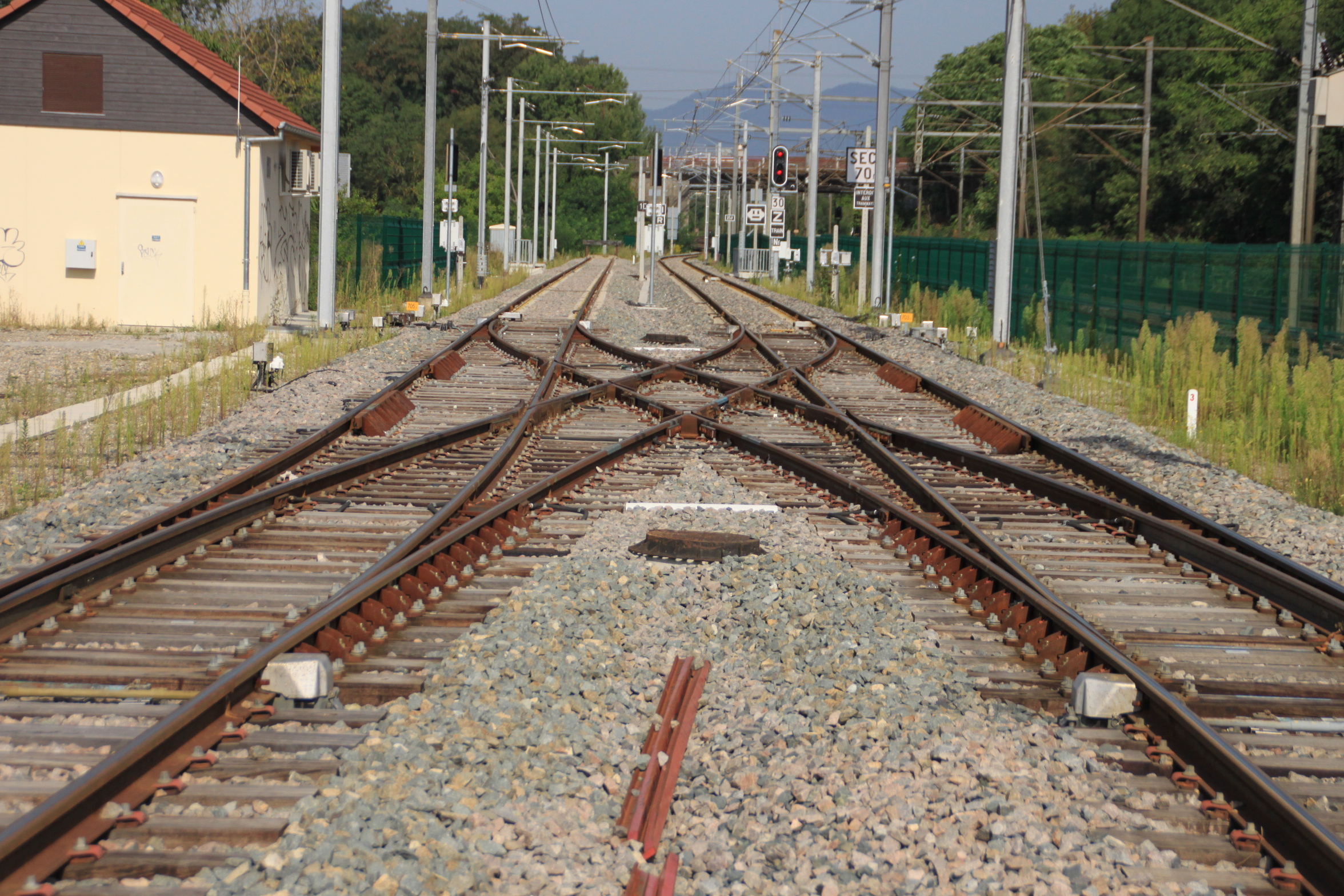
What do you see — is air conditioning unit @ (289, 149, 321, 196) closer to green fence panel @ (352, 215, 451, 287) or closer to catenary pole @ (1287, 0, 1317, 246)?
green fence panel @ (352, 215, 451, 287)

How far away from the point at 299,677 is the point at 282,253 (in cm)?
2435

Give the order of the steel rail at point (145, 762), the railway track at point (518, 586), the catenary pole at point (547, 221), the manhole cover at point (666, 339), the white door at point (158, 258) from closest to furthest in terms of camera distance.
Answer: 1. the steel rail at point (145, 762)
2. the railway track at point (518, 586)
3. the manhole cover at point (666, 339)
4. the white door at point (158, 258)
5. the catenary pole at point (547, 221)

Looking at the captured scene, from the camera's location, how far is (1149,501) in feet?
31.9

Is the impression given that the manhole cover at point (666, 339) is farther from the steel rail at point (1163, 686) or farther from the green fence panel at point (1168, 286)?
the steel rail at point (1163, 686)

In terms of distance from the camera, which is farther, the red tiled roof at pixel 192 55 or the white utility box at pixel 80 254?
the red tiled roof at pixel 192 55

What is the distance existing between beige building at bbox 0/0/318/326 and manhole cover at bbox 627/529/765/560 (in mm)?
19176

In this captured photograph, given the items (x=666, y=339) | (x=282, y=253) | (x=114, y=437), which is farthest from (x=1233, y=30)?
(x=282, y=253)

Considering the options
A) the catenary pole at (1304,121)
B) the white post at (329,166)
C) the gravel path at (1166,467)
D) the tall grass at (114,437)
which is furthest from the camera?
the catenary pole at (1304,121)

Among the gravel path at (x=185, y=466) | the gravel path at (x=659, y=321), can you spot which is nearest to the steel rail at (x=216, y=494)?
the gravel path at (x=185, y=466)

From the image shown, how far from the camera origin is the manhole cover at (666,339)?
23.7 metres

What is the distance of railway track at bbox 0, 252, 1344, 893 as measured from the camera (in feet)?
14.0

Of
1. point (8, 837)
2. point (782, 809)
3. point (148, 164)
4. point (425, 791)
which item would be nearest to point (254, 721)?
point (425, 791)

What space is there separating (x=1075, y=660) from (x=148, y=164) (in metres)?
23.4

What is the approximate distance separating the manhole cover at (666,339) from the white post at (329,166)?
534 centimetres
